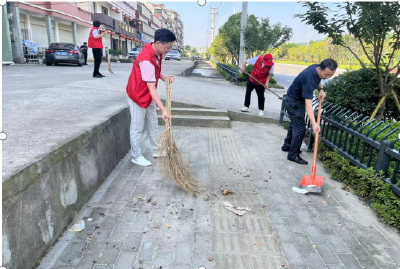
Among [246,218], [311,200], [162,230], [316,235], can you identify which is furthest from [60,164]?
[311,200]

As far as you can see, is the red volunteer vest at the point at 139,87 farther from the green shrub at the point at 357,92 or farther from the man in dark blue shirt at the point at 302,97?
the green shrub at the point at 357,92

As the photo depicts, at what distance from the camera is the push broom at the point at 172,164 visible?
3.20 meters

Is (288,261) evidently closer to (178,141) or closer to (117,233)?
(117,233)

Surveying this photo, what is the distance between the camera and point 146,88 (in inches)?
136

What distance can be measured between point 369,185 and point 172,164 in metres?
2.18

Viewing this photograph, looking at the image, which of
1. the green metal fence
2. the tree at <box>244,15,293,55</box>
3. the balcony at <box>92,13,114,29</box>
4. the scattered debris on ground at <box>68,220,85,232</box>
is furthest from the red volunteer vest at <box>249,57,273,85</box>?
the balcony at <box>92,13,114,29</box>

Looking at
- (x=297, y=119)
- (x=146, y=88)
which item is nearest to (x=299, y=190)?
(x=297, y=119)

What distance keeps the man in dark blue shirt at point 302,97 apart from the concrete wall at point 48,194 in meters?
2.60

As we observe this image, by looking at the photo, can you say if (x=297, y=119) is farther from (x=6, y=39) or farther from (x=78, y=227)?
(x=6, y=39)

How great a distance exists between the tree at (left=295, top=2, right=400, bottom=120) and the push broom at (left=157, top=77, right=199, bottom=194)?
2.80 meters

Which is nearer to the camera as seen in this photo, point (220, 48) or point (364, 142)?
point (364, 142)

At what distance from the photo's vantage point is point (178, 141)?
196 inches

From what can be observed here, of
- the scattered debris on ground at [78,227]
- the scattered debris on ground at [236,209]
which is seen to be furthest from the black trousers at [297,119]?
the scattered debris on ground at [78,227]

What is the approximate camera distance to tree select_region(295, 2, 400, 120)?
388 centimetres
